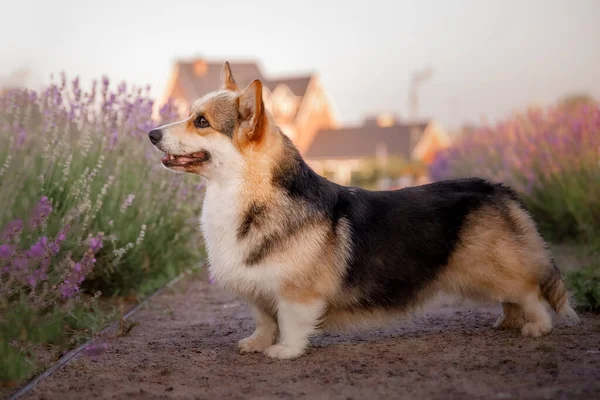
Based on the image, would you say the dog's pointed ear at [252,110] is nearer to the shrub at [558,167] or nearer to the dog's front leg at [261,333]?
the dog's front leg at [261,333]

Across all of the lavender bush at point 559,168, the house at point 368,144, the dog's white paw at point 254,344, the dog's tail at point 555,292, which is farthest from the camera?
the house at point 368,144

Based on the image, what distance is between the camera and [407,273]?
14.9ft

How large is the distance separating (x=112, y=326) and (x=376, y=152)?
1800 inches

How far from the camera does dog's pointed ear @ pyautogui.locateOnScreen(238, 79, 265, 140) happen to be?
424 cm

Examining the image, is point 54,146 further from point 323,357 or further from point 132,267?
point 323,357

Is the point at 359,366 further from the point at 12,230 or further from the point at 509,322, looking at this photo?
the point at 12,230

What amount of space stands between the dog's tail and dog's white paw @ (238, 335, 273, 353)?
1818 millimetres

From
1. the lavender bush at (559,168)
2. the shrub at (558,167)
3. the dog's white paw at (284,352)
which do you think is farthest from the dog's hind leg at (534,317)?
the shrub at (558,167)

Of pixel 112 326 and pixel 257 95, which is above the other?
pixel 257 95

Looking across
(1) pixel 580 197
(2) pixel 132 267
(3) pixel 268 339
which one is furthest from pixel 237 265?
(1) pixel 580 197

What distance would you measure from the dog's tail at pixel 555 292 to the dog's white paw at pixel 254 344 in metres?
1.82

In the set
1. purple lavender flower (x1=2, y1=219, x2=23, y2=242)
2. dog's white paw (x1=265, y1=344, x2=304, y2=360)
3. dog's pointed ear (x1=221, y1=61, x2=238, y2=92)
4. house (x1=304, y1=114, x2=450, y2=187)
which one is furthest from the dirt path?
house (x1=304, y1=114, x2=450, y2=187)

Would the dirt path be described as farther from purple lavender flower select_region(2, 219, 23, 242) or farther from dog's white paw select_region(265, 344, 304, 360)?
purple lavender flower select_region(2, 219, 23, 242)

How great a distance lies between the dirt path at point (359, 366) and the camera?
3.59 metres
